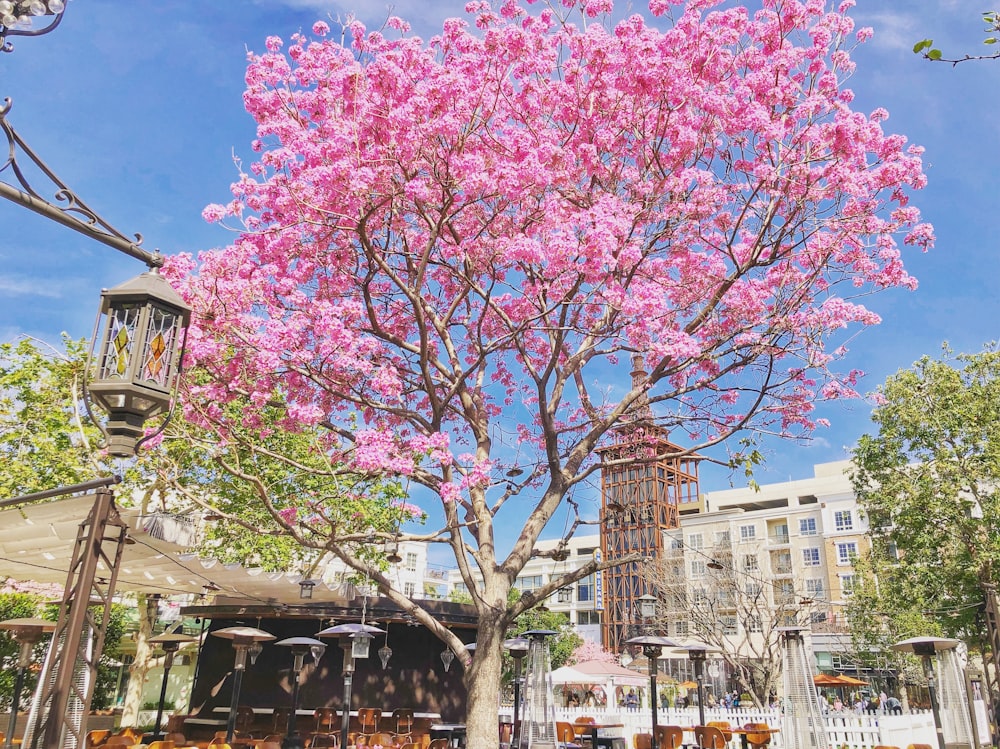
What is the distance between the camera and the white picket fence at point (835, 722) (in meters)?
18.2

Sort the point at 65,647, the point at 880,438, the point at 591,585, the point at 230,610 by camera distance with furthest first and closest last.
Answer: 1. the point at 591,585
2. the point at 880,438
3. the point at 230,610
4. the point at 65,647

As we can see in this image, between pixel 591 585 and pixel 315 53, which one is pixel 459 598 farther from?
pixel 315 53

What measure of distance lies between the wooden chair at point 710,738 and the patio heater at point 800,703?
4.38 feet

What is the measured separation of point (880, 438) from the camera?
2267cm

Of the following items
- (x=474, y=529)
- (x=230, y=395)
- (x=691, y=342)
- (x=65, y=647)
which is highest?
(x=691, y=342)

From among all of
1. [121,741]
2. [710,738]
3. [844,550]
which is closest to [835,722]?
[710,738]

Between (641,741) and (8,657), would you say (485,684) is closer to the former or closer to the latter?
(641,741)

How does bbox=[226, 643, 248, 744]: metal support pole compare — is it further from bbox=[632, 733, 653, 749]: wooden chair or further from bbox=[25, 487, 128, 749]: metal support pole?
bbox=[632, 733, 653, 749]: wooden chair

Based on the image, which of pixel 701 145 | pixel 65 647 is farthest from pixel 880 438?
pixel 65 647

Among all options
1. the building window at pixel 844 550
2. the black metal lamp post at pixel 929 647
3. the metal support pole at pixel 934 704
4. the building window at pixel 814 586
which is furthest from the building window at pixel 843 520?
the metal support pole at pixel 934 704

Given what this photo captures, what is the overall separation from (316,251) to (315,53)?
8.90 feet

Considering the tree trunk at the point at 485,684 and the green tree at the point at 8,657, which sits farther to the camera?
the green tree at the point at 8,657

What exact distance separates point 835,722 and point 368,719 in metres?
11.8

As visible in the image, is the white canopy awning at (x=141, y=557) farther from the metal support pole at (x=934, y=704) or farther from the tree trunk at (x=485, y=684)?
the metal support pole at (x=934, y=704)
